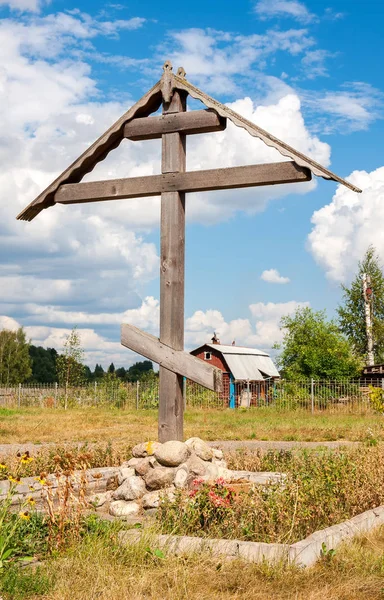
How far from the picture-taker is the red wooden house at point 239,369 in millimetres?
37219

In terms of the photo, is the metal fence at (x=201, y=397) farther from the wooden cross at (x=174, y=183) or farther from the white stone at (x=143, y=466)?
the white stone at (x=143, y=466)

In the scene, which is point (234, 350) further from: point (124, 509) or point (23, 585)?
point (23, 585)

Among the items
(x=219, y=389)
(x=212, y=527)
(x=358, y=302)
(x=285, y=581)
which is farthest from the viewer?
(x=358, y=302)

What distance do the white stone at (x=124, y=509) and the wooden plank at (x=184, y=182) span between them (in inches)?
140

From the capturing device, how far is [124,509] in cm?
652

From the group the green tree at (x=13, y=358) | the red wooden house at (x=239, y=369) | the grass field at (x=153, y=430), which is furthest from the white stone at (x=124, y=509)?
the green tree at (x=13, y=358)

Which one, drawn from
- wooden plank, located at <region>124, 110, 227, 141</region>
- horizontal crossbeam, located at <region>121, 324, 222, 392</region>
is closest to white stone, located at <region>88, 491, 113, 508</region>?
horizontal crossbeam, located at <region>121, 324, 222, 392</region>

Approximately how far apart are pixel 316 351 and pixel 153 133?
1194 inches

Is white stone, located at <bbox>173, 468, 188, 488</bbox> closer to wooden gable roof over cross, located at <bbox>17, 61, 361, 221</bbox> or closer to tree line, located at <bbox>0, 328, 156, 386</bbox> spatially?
wooden gable roof over cross, located at <bbox>17, 61, 361, 221</bbox>

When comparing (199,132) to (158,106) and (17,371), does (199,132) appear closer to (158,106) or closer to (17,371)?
(158,106)

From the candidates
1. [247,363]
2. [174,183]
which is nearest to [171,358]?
[174,183]

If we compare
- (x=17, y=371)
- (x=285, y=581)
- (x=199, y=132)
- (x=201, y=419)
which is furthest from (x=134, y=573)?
(x=17, y=371)

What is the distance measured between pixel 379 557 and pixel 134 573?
1910mm

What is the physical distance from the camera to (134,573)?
4.32 meters
